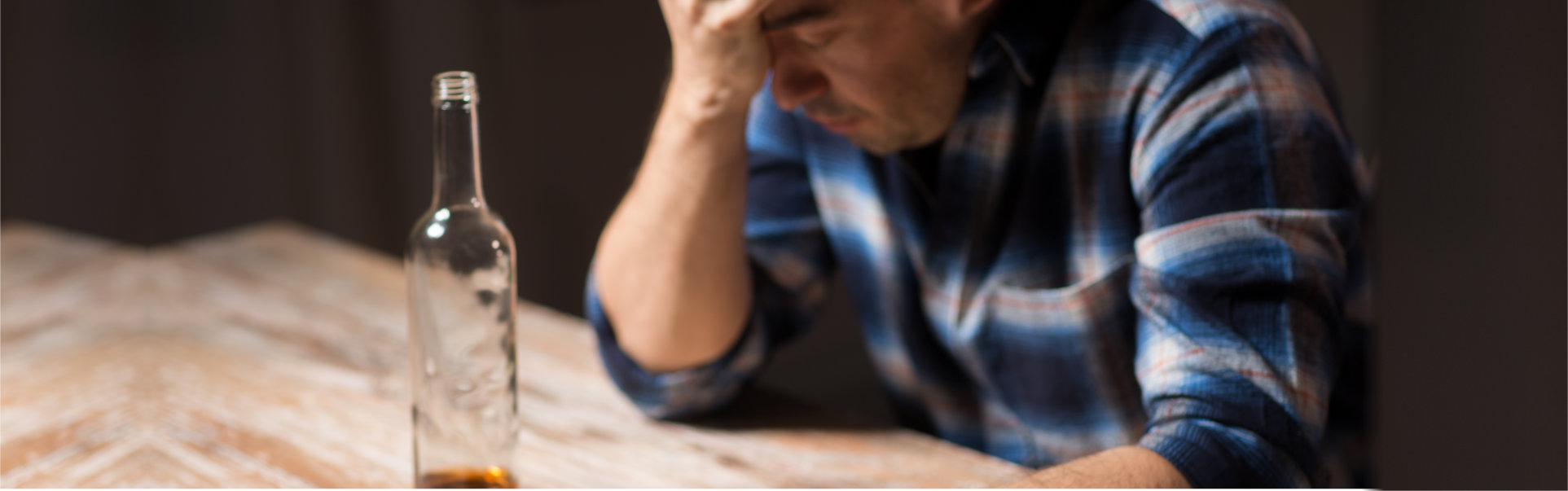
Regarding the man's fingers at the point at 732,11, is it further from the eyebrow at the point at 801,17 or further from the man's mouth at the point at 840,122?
the man's mouth at the point at 840,122

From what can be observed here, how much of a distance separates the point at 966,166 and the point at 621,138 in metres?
0.73

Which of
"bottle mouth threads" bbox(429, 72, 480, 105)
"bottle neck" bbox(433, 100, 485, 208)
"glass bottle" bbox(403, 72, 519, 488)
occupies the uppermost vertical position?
"bottle mouth threads" bbox(429, 72, 480, 105)

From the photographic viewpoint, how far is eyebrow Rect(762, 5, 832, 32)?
0.88 meters

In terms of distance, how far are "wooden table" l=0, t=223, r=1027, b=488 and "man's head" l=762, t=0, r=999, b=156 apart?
0.85 feet

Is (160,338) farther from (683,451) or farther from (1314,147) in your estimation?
(1314,147)

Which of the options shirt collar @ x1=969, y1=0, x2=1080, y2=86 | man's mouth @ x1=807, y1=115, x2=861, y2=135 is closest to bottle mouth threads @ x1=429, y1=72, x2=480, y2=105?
man's mouth @ x1=807, y1=115, x2=861, y2=135

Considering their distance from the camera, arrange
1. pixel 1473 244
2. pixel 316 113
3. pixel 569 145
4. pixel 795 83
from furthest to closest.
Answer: pixel 316 113, pixel 569 145, pixel 795 83, pixel 1473 244

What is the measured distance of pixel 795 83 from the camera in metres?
0.93

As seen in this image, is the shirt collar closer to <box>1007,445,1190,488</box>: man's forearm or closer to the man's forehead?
the man's forehead

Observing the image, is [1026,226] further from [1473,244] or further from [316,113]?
[316,113]

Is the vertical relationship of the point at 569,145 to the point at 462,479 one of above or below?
below

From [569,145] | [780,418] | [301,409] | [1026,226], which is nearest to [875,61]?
[1026,226]

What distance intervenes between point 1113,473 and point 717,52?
409mm

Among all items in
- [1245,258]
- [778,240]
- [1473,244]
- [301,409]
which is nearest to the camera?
[1473,244]
